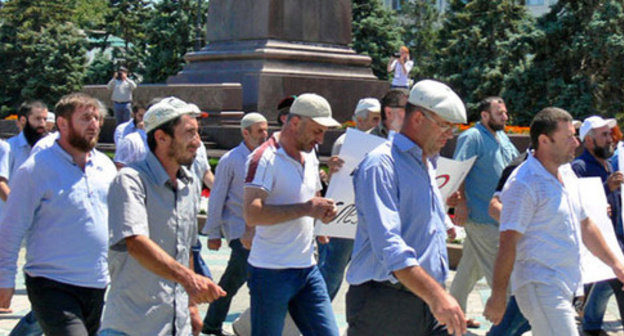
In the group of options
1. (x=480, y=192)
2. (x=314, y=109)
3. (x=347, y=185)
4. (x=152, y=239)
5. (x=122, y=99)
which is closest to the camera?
(x=152, y=239)

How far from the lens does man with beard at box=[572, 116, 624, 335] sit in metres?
7.62

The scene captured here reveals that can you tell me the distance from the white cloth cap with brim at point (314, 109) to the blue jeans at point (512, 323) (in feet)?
5.07

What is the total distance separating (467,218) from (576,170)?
93 cm

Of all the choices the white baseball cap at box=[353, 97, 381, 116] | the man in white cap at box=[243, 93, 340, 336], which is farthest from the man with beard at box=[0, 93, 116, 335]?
the white baseball cap at box=[353, 97, 381, 116]

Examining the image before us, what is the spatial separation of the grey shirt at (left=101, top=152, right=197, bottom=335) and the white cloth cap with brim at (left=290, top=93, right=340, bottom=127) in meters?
1.33

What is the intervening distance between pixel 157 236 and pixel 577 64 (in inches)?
1245

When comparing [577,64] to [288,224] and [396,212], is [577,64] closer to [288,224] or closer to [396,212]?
[288,224]

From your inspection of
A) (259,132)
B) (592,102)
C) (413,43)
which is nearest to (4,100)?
(413,43)

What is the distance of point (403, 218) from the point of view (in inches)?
160

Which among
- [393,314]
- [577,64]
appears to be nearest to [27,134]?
[393,314]

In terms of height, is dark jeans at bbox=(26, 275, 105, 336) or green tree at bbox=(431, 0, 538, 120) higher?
dark jeans at bbox=(26, 275, 105, 336)

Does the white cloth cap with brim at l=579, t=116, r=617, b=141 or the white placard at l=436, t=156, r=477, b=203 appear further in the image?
the white cloth cap with brim at l=579, t=116, r=617, b=141

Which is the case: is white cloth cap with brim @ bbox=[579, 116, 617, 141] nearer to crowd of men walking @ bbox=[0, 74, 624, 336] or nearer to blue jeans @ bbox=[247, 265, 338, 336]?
crowd of men walking @ bbox=[0, 74, 624, 336]

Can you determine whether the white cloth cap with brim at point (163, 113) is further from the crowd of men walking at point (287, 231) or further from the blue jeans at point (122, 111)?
the blue jeans at point (122, 111)
